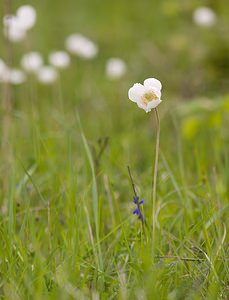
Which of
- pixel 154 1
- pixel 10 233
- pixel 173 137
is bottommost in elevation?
pixel 173 137

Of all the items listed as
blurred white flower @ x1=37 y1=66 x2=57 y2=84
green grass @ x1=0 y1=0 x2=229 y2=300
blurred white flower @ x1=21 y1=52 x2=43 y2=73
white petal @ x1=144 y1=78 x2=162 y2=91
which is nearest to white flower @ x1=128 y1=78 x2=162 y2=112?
white petal @ x1=144 y1=78 x2=162 y2=91

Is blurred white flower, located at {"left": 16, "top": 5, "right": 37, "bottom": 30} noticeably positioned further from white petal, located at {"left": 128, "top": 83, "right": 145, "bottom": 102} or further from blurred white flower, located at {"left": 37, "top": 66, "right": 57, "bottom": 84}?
blurred white flower, located at {"left": 37, "top": 66, "right": 57, "bottom": 84}

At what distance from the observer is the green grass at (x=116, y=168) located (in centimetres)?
101

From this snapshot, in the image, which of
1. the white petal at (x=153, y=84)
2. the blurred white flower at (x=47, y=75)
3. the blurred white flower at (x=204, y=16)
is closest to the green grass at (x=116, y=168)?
the blurred white flower at (x=204, y=16)

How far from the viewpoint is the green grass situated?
101 centimetres

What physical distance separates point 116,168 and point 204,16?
1.88 metres

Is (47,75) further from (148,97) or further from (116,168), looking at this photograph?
(148,97)

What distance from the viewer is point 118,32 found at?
17.8ft

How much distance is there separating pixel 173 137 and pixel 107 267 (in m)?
1.92

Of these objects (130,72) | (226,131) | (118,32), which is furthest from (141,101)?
(118,32)

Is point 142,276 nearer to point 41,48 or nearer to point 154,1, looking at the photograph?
point 41,48

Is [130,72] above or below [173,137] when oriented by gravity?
above

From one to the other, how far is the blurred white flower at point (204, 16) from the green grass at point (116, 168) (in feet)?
0.21

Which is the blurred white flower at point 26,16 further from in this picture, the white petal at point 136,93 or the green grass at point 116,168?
the white petal at point 136,93
